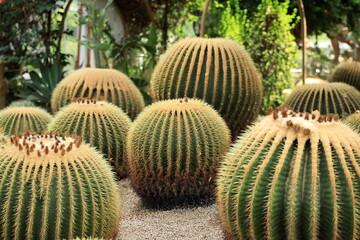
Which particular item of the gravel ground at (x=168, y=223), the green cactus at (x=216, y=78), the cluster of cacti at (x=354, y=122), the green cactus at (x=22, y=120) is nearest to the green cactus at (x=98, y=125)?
the green cactus at (x=22, y=120)

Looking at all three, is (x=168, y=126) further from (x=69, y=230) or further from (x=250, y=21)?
(x=250, y=21)

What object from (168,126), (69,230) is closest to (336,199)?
(69,230)

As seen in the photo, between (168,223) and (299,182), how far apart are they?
1342 millimetres

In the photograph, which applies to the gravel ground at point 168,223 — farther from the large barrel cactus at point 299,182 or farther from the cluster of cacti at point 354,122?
the cluster of cacti at point 354,122

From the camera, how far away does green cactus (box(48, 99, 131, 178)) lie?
3.87m

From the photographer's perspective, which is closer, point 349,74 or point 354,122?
point 354,122

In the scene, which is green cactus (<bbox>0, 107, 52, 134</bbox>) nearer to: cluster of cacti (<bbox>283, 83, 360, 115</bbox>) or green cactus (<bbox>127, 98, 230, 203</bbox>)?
green cactus (<bbox>127, 98, 230, 203</bbox>)

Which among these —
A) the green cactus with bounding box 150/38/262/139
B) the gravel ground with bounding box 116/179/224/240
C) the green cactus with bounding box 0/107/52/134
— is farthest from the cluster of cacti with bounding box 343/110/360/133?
the green cactus with bounding box 0/107/52/134

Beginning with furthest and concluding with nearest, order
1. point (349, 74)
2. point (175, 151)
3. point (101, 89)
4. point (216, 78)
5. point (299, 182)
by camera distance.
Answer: point (349, 74), point (101, 89), point (216, 78), point (175, 151), point (299, 182)

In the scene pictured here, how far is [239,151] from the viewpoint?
2.40 m

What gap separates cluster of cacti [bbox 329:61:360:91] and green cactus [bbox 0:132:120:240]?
3752 millimetres

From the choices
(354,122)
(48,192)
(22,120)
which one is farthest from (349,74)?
(48,192)

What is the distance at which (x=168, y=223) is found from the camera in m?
3.35

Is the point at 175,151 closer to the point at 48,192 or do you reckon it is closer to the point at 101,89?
the point at 48,192
